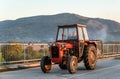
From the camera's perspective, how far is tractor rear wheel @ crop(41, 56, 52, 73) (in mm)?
22641

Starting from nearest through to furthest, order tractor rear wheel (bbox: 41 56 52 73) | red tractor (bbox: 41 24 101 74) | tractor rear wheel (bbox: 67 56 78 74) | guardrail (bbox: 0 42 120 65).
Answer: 1. tractor rear wheel (bbox: 67 56 78 74)
2. red tractor (bbox: 41 24 101 74)
3. tractor rear wheel (bbox: 41 56 52 73)
4. guardrail (bbox: 0 42 120 65)

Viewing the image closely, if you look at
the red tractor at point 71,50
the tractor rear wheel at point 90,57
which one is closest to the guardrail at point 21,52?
the red tractor at point 71,50

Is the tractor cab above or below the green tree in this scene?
above

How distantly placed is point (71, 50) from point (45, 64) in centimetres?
153

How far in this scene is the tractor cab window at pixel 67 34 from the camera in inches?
930

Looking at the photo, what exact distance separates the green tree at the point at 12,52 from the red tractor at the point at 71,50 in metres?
3.95

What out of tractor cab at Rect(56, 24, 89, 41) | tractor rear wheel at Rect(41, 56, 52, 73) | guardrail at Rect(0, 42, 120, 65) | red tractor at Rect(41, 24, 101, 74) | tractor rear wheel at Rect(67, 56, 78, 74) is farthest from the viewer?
guardrail at Rect(0, 42, 120, 65)

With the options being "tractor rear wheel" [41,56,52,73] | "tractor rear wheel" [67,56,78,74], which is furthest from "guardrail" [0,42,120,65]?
"tractor rear wheel" [67,56,78,74]

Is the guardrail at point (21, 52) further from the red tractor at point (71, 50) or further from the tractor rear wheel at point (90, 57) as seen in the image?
the tractor rear wheel at point (90, 57)

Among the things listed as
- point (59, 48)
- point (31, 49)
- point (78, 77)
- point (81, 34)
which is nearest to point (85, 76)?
point (78, 77)

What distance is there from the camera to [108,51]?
4334 cm

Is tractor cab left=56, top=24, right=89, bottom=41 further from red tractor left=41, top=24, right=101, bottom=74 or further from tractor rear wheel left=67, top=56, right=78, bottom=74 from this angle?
tractor rear wheel left=67, top=56, right=78, bottom=74

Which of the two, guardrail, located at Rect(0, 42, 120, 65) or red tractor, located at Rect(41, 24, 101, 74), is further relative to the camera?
guardrail, located at Rect(0, 42, 120, 65)

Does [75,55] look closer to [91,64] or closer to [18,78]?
[91,64]
